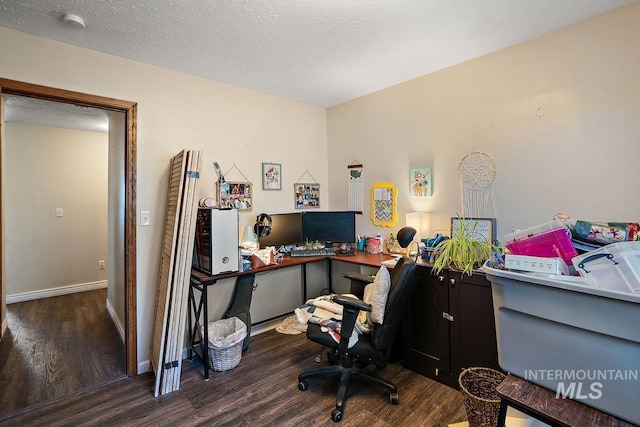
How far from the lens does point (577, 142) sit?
207 cm

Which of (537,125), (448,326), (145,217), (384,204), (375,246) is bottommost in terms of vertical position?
(448,326)

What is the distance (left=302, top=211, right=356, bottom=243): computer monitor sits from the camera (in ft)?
10.6

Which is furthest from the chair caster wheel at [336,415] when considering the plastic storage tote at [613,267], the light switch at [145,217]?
the light switch at [145,217]

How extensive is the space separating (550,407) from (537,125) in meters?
1.95

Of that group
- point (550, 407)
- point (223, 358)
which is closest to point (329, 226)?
point (223, 358)

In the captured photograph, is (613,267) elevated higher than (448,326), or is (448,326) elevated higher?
(613,267)

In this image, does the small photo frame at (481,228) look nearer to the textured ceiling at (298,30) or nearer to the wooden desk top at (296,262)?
the wooden desk top at (296,262)

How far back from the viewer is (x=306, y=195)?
3.61 meters

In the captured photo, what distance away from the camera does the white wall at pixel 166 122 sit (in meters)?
2.13

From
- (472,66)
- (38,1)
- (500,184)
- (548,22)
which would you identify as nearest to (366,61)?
(472,66)

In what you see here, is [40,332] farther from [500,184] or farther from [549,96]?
[549,96]

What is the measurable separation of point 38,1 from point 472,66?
2910mm

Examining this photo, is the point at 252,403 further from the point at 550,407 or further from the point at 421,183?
the point at 421,183

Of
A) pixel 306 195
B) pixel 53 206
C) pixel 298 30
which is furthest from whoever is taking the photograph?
pixel 53 206
